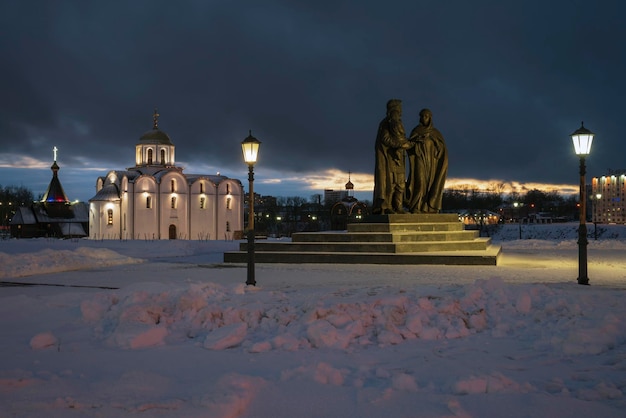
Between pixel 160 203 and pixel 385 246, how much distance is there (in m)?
47.2

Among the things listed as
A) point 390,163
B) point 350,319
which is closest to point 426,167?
point 390,163

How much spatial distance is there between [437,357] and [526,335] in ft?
4.90

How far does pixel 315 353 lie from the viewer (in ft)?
21.7

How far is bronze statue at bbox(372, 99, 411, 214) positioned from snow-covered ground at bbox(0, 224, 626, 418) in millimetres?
10246

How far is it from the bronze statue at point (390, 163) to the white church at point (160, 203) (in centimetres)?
3769

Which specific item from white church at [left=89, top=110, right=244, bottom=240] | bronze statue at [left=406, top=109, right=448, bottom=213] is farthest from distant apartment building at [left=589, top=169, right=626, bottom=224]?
bronze statue at [left=406, top=109, right=448, bottom=213]

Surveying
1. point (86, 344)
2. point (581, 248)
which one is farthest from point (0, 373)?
point (581, 248)

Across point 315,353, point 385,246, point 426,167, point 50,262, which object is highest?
point 426,167

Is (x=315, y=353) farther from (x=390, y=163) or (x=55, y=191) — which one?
(x=55, y=191)

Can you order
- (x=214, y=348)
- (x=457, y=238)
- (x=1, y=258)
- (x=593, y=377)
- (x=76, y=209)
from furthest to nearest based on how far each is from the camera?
(x=76, y=209) → (x=457, y=238) → (x=1, y=258) → (x=214, y=348) → (x=593, y=377)

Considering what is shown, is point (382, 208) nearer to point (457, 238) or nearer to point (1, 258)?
point (457, 238)

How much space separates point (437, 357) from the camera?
6.34 m

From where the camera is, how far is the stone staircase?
17203 mm

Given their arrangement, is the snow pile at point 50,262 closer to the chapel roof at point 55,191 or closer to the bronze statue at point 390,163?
the bronze statue at point 390,163
